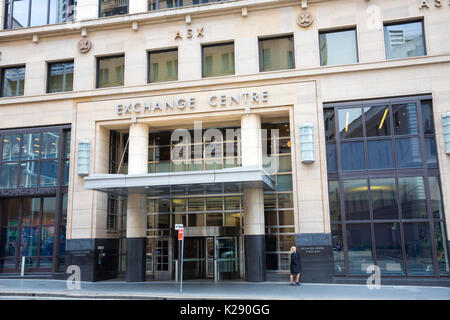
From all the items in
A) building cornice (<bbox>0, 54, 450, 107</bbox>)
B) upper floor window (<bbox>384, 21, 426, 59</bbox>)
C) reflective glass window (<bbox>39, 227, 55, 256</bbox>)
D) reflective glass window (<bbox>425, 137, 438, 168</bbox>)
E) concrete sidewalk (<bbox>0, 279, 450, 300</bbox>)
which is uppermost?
upper floor window (<bbox>384, 21, 426, 59</bbox>)

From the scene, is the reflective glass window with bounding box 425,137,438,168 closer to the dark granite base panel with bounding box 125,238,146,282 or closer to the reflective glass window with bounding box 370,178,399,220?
the reflective glass window with bounding box 370,178,399,220

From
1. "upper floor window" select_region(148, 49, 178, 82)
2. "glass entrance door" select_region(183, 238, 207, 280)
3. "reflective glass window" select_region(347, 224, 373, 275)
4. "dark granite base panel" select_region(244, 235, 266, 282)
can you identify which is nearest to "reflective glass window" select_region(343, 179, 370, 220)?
"reflective glass window" select_region(347, 224, 373, 275)

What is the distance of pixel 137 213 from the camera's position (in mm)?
21516

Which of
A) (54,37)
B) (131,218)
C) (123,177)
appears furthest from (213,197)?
(54,37)

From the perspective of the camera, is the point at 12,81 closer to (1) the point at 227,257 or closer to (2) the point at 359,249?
(1) the point at 227,257

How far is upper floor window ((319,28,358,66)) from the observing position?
20500 mm

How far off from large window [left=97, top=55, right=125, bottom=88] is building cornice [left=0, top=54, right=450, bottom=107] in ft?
2.78

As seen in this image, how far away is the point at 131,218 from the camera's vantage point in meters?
21.5

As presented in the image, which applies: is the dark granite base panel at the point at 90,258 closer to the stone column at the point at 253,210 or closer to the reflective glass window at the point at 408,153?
the stone column at the point at 253,210

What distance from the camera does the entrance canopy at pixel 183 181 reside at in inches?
677

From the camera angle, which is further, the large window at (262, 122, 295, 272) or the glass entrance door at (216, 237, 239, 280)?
the large window at (262, 122, 295, 272)

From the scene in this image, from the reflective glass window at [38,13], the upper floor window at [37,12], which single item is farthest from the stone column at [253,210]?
the reflective glass window at [38,13]

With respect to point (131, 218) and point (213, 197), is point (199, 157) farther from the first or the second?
point (131, 218)

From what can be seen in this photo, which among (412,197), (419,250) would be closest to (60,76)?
(412,197)
